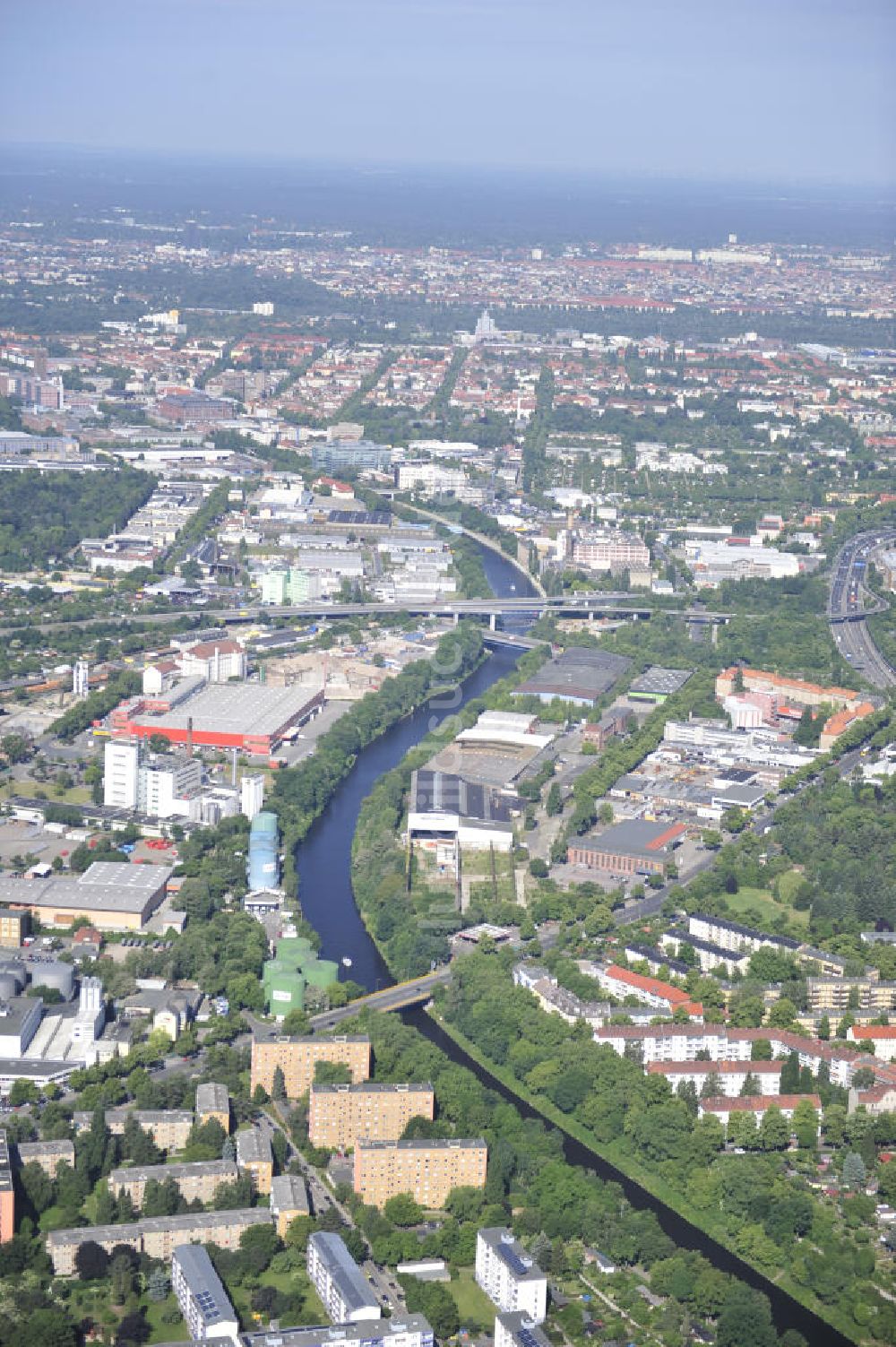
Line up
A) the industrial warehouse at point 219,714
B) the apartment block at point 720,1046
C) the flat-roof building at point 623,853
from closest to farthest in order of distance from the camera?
the apartment block at point 720,1046, the flat-roof building at point 623,853, the industrial warehouse at point 219,714

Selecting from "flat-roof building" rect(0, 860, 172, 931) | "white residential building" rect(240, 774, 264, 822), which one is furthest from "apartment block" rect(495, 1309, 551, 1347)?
"white residential building" rect(240, 774, 264, 822)

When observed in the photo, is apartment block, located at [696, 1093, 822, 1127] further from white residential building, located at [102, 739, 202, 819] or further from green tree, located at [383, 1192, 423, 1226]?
white residential building, located at [102, 739, 202, 819]

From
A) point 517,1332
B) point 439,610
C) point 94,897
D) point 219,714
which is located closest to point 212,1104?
point 517,1332

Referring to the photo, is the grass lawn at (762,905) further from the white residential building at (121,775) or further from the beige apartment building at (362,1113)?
the white residential building at (121,775)

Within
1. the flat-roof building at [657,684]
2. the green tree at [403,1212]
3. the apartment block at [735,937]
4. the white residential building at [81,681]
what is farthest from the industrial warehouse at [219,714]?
the green tree at [403,1212]

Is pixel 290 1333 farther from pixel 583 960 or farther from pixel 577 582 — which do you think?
pixel 577 582
